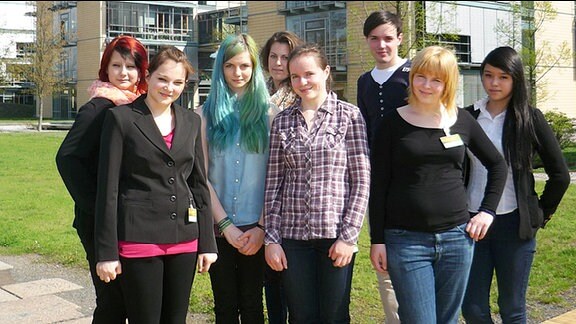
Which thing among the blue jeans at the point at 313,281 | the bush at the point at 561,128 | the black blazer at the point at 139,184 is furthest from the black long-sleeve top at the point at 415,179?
the bush at the point at 561,128

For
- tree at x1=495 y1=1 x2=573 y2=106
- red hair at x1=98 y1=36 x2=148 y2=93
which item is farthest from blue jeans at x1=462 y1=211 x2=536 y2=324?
tree at x1=495 y1=1 x2=573 y2=106

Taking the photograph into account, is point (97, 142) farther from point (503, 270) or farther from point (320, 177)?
point (503, 270)

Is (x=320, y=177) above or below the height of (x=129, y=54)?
below

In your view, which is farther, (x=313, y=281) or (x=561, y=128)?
(x=561, y=128)

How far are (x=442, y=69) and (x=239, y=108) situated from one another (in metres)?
1.14

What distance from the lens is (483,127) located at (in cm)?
349

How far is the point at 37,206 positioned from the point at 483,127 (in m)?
8.83

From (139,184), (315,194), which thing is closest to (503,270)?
(315,194)

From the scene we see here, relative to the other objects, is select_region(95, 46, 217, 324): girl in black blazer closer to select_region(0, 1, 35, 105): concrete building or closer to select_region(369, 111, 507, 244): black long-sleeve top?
select_region(369, 111, 507, 244): black long-sleeve top

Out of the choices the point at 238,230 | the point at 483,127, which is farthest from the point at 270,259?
the point at 483,127

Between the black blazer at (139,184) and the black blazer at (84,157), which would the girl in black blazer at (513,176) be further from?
the black blazer at (84,157)

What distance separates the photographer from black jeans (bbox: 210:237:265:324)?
3.50 metres

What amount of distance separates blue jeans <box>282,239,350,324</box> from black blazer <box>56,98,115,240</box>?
993mm

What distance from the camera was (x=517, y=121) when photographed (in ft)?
11.1
